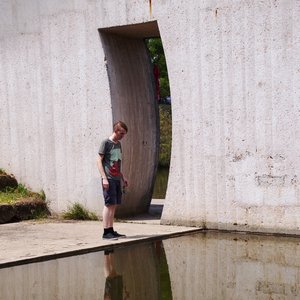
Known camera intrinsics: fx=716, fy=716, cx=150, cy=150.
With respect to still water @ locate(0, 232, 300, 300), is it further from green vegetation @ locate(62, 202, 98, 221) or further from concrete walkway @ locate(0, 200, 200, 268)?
green vegetation @ locate(62, 202, 98, 221)

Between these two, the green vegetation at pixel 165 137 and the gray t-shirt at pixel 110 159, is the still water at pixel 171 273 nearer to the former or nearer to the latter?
the gray t-shirt at pixel 110 159

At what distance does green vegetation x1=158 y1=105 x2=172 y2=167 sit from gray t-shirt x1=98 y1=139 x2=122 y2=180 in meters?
17.9

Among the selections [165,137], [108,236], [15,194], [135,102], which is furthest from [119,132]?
[165,137]

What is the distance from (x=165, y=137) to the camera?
27828 mm

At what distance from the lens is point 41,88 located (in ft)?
37.1

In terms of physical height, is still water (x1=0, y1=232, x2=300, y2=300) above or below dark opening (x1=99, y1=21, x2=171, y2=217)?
below

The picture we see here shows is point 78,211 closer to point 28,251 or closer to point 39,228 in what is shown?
point 39,228

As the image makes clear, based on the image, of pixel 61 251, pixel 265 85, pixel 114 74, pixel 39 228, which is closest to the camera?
pixel 61 251

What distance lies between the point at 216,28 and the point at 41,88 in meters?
3.26

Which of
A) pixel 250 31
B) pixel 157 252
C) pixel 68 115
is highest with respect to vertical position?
pixel 250 31

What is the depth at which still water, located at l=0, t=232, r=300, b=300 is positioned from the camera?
6.05 m

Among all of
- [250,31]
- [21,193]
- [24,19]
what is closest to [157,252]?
[250,31]

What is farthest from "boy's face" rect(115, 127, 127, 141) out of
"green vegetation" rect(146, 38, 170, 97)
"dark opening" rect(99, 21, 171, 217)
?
"green vegetation" rect(146, 38, 170, 97)

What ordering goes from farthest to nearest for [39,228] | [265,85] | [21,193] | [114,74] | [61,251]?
[21,193] → [114,74] → [39,228] → [265,85] → [61,251]
